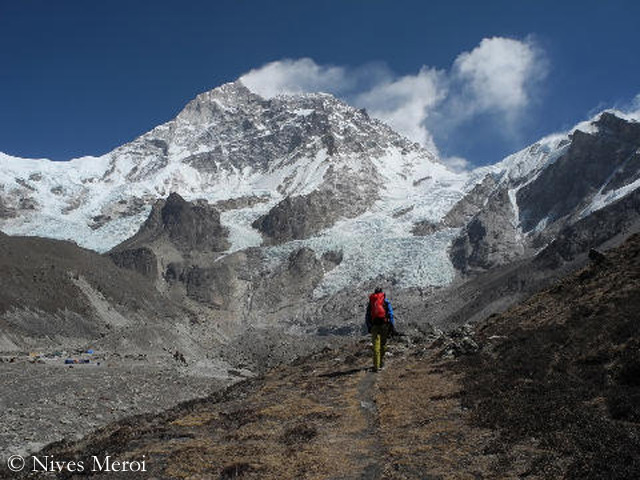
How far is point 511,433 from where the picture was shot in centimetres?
1158

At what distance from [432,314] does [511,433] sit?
175171 mm

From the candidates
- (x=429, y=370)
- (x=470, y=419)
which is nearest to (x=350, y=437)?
(x=470, y=419)

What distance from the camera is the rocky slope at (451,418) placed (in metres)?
10.6

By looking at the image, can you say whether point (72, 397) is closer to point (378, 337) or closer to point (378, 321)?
point (378, 337)

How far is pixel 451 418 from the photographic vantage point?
44.7ft

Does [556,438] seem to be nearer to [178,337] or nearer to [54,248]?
[178,337]

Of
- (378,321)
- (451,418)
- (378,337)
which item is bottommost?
(451,418)

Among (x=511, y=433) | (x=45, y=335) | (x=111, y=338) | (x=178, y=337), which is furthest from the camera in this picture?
(x=178, y=337)

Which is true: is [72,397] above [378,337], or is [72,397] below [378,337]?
below

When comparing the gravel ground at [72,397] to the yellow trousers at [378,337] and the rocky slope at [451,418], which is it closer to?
the rocky slope at [451,418]

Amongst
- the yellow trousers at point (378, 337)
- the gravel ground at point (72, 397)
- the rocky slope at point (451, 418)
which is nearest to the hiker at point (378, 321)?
the yellow trousers at point (378, 337)

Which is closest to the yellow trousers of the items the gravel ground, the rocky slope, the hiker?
the hiker

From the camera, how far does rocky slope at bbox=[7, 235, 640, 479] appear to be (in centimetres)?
1055

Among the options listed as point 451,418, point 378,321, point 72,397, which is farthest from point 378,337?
point 72,397
